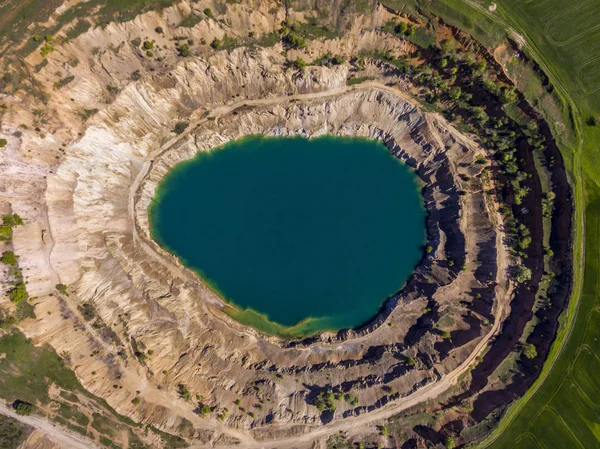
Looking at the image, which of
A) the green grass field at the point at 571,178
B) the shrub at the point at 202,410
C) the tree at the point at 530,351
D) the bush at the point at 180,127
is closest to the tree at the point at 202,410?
the shrub at the point at 202,410

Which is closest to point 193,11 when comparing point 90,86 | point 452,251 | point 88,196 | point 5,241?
point 90,86

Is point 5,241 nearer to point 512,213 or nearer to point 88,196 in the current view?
point 88,196

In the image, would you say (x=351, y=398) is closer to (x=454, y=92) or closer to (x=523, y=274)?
(x=523, y=274)

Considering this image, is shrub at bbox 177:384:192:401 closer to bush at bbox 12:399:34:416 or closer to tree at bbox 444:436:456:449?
bush at bbox 12:399:34:416

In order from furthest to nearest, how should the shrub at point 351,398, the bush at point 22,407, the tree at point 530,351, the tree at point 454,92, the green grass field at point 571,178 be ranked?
the tree at point 454,92
the shrub at point 351,398
the green grass field at point 571,178
the tree at point 530,351
the bush at point 22,407

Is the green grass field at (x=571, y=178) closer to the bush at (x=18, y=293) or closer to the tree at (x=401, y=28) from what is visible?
the tree at (x=401, y=28)

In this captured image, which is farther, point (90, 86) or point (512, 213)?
point (512, 213)

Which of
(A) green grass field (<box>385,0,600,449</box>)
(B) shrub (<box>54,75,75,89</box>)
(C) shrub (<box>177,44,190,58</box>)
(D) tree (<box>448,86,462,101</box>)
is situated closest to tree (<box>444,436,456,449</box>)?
(A) green grass field (<box>385,0,600,449</box>)
